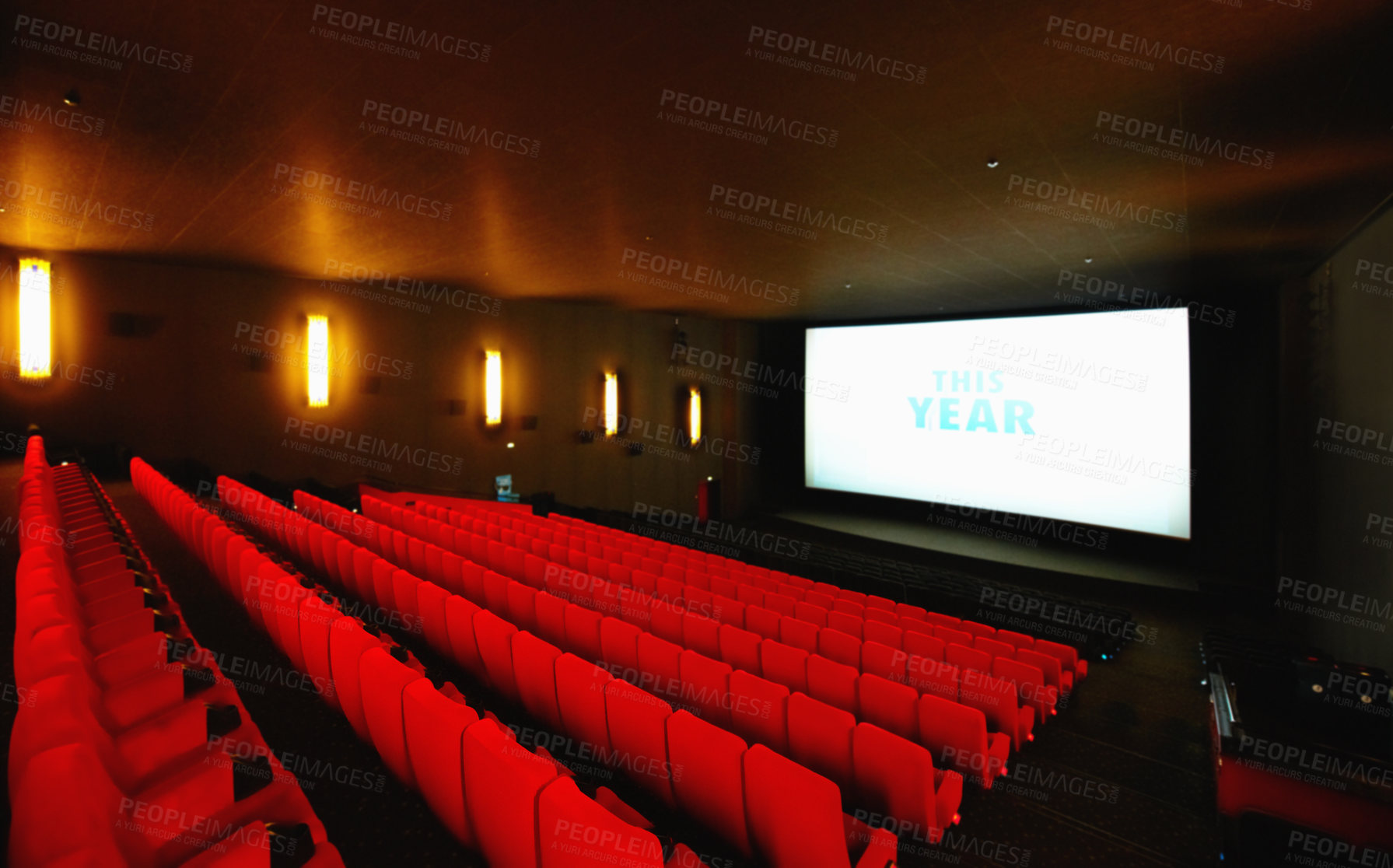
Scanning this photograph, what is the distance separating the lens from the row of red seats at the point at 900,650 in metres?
3.31

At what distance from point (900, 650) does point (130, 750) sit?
138 inches

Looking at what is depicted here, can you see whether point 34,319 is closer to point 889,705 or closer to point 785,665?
point 785,665

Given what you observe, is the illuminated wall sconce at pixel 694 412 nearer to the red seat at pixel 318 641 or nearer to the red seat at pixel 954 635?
the red seat at pixel 954 635

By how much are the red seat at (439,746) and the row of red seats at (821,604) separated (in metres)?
2.54

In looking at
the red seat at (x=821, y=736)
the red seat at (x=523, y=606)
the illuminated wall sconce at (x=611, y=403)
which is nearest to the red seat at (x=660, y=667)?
the red seat at (x=821, y=736)

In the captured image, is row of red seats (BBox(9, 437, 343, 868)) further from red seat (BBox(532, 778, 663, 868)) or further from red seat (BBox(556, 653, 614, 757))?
red seat (BBox(556, 653, 614, 757))

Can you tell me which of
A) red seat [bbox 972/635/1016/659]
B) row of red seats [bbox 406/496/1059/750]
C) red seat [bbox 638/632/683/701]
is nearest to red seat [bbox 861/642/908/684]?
row of red seats [bbox 406/496/1059/750]

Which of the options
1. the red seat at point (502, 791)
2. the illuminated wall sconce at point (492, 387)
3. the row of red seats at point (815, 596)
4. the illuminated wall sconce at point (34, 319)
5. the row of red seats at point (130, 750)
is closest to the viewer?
the row of red seats at point (130, 750)

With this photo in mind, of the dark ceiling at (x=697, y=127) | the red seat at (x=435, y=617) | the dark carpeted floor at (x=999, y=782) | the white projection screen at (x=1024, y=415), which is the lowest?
the dark carpeted floor at (x=999, y=782)

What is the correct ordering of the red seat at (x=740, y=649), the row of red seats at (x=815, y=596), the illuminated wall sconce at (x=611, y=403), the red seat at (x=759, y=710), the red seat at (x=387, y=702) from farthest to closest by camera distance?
1. the illuminated wall sconce at (x=611, y=403)
2. the row of red seats at (x=815, y=596)
3. the red seat at (x=740, y=649)
4. the red seat at (x=759, y=710)
5. the red seat at (x=387, y=702)

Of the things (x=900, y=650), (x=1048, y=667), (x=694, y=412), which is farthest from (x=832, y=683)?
(x=694, y=412)

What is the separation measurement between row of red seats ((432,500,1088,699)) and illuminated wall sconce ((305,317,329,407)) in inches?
124

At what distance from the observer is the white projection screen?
9.26 m

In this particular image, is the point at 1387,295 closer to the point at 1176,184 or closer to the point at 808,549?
the point at 1176,184
